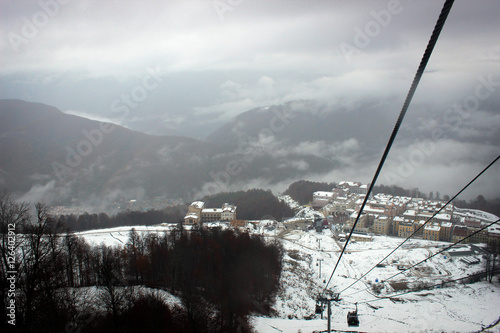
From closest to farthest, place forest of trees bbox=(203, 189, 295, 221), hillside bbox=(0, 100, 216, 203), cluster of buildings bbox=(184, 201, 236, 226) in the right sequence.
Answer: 1. cluster of buildings bbox=(184, 201, 236, 226)
2. forest of trees bbox=(203, 189, 295, 221)
3. hillside bbox=(0, 100, 216, 203)

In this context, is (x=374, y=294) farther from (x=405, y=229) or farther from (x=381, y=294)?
(x=405, y=229)

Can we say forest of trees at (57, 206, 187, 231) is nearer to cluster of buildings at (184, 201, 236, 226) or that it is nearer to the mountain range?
cluster of buildings at (184, 201, 236, 226)

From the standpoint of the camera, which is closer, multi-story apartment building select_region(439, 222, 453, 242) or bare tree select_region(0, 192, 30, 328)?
bare tree select_region(0, 192, 30, 328)

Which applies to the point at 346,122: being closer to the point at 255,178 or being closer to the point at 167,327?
the point at 255,178

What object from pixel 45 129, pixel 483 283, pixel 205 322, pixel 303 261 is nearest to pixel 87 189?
pixel 45 129

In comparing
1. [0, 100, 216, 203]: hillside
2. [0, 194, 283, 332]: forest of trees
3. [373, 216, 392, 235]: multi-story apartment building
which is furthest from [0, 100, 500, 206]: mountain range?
[0, 194, 283, 332]: forest of trees

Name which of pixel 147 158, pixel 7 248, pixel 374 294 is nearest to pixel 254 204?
pixel 374 294

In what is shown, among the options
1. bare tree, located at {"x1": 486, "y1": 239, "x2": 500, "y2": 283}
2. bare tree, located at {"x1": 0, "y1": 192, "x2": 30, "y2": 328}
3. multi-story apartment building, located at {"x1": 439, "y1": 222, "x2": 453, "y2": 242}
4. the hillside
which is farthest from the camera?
the hillside
